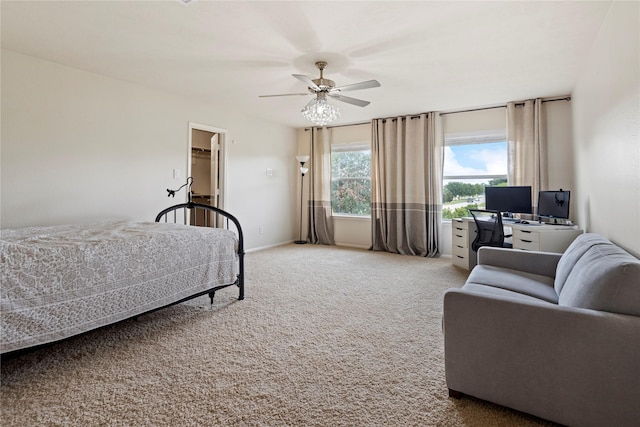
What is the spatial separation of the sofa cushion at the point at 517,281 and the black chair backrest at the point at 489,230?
4.53ft

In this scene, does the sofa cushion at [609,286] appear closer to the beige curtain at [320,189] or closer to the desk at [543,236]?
the desk at [543,236]

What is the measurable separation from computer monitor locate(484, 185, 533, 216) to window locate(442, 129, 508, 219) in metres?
0.63

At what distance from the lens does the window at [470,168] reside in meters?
4.79

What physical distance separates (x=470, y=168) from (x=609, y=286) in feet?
13.2

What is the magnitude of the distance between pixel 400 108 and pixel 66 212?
461 cm

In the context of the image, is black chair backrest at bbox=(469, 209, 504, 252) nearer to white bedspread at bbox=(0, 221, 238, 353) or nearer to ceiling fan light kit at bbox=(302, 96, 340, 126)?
ceiling fan light kit at bbox=(302, 96, 340, 126)

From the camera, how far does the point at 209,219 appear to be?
19.8 feet

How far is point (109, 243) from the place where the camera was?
202cm

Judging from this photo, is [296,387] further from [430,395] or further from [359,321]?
[359,321]

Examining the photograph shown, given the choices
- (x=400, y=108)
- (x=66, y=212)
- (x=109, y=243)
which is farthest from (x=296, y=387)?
(x=400, y=108)

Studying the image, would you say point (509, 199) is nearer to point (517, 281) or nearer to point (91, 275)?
point (517, 281)

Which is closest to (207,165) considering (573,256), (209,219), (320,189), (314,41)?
(209,219)

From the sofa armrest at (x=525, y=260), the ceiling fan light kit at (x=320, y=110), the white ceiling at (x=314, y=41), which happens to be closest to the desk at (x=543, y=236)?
the sofa armrest at (x=525, y=260)

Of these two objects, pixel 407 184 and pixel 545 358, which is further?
pixel 407 184
